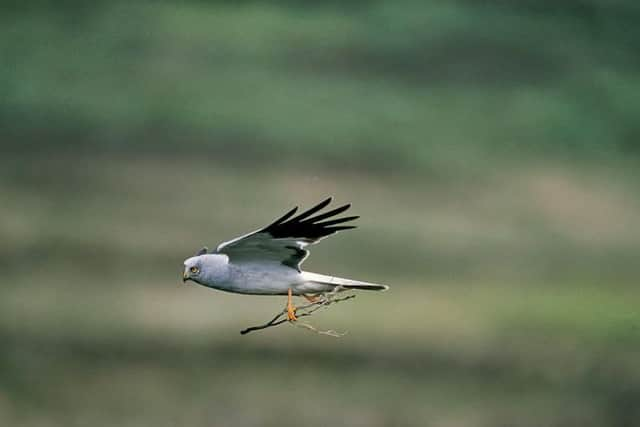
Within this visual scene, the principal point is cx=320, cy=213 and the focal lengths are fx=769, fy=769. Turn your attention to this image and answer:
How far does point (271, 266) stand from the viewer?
9.41m

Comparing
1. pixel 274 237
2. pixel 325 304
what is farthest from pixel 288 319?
pixel 274 237

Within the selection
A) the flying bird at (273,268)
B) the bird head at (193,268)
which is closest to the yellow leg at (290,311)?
the flying bird at (273,268)

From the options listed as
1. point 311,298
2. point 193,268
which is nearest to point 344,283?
point 311,298

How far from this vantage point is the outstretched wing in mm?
9109

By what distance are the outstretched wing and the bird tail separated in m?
0.28

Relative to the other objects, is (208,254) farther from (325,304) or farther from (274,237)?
(325,304)

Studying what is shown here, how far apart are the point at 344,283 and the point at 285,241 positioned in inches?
36.1

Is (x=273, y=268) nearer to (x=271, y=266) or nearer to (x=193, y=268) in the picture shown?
(x=271, y=266)

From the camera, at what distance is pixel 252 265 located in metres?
9.48

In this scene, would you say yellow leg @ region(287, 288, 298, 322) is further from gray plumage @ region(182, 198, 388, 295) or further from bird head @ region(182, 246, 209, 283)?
bird head @ region(182, 246, 209, 283)

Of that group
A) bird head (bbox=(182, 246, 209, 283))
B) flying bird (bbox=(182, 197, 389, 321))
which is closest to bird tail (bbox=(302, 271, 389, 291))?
flying bird (bbox=(182, 197, 389, 321))

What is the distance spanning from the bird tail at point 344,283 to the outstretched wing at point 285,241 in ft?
→ 0.92

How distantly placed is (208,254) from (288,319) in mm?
1441

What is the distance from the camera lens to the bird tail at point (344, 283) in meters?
8.77
